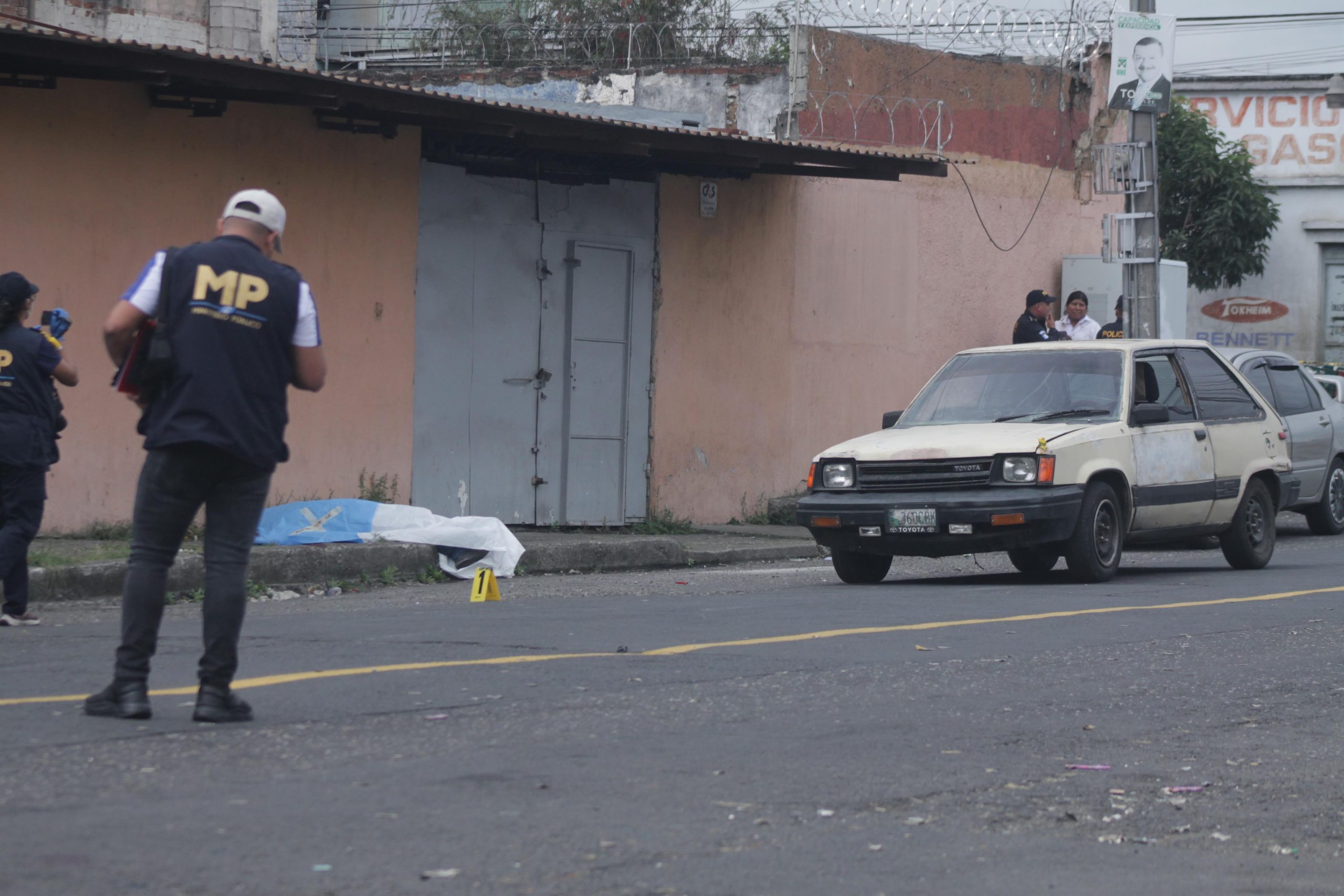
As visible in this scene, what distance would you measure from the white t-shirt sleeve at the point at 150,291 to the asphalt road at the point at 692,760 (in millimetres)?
1341

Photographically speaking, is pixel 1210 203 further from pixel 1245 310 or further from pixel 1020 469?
pixel 1020 469

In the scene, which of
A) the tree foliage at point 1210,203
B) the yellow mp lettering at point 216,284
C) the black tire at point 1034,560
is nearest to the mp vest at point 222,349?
the yellow mp lettering at point 216,284

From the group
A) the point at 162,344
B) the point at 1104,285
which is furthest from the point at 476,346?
the point at 162,344

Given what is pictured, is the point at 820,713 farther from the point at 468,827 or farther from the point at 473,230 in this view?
the point at 473,230

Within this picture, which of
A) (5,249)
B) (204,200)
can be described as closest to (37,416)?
(5,249)

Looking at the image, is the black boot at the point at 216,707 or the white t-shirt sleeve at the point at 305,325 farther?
the white t-shirt sleeve at the point at 305,325

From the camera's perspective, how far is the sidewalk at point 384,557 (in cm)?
1041

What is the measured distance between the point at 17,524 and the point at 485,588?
2.78 metres

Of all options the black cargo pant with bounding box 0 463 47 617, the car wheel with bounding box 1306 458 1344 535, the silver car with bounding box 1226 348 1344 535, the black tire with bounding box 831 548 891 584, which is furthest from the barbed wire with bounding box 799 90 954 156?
the black cargo pant with bounding box 0 463 47 617

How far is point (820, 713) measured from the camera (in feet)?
20.3

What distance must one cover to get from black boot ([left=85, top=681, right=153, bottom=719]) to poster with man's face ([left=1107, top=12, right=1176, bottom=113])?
1487 centimetres

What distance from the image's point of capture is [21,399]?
346 inches

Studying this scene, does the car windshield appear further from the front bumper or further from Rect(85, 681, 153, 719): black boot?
Rect(85, 681, 153, 719): black boot

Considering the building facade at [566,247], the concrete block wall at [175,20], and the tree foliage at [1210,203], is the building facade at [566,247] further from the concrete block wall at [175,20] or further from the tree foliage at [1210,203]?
the tree foliage at [1210,203]
